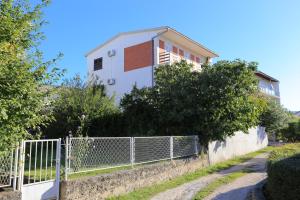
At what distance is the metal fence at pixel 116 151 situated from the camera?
8.14 m

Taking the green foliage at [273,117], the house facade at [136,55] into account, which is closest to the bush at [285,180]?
the house facade at [136,55]

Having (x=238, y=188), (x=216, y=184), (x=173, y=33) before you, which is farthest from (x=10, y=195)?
(x=173, y=33)

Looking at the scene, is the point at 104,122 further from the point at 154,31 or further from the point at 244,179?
the point at 154,31

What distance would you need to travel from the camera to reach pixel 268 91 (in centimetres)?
5244

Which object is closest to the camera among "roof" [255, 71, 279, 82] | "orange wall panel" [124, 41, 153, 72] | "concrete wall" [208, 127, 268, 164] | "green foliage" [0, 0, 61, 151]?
"green foliage" [0, 0, 61, 151]

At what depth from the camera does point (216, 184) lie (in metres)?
11.0

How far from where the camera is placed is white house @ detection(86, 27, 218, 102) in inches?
958

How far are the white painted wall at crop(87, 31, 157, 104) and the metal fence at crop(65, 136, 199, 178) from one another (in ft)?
40.5

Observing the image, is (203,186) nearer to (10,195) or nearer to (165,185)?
(165,185)

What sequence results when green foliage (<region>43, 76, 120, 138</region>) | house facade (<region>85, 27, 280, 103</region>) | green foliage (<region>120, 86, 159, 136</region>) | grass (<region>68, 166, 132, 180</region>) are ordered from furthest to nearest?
house facade (<region>85, 27, 280, 103</region>), green foliage (<region>43, 76, 120, 138</region>), green foliage (<region>120, 86, 159, 136</region>), grass (<region>68, 166, 132, 180</region>)

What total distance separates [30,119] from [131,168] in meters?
4.61

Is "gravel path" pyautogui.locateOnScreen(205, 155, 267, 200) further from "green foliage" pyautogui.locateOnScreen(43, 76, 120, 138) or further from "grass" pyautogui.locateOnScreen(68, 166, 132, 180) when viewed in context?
"green foliage" pyautogui.locateOnScreen(43, 76, 120, 138)

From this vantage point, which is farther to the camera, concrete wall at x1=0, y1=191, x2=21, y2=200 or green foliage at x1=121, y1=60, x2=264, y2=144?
green foliage at x1=121, y1=60, x2=264, y2=144

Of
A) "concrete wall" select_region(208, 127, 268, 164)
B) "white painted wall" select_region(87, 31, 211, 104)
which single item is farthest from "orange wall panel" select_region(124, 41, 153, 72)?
"concrete wall" select_region(208, 127, 268, 164)
